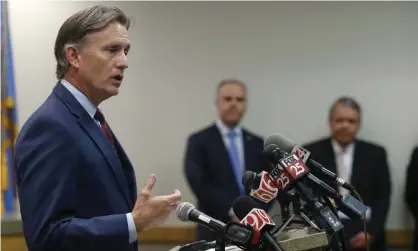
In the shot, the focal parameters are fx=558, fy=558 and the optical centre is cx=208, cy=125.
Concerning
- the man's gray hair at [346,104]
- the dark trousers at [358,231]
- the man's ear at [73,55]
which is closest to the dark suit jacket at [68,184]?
the man's ear at [73,55]

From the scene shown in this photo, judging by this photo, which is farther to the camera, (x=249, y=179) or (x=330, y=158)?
(x=330, y=158)

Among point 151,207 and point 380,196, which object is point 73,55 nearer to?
point 151,207

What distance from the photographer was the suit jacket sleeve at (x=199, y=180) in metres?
2.98

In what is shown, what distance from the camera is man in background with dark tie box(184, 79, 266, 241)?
119 inches

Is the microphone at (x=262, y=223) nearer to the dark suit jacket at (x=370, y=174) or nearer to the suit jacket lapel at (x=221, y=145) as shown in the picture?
the suit jacket lapel at (x=221, y=145)

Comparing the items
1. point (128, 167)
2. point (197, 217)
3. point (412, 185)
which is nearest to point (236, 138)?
A: point (412, 185)

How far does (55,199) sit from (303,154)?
63cm

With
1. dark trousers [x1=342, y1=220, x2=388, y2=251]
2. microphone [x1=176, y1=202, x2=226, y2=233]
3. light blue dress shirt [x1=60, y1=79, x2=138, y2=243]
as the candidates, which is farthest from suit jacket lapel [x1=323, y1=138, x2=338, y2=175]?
microphone [x1=176, y1=202, x2=226, y2=233]

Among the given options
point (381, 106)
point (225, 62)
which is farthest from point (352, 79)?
point (225, 62)

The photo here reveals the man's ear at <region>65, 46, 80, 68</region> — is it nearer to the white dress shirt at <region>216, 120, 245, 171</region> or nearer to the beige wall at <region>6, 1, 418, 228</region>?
the white dress shirt at <region>216, 120, 245, 171</region>

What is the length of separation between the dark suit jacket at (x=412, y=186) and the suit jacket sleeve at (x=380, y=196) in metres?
0.20

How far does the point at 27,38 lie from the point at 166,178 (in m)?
1.27

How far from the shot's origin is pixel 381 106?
367 centimetres

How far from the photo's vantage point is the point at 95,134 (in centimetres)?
139
